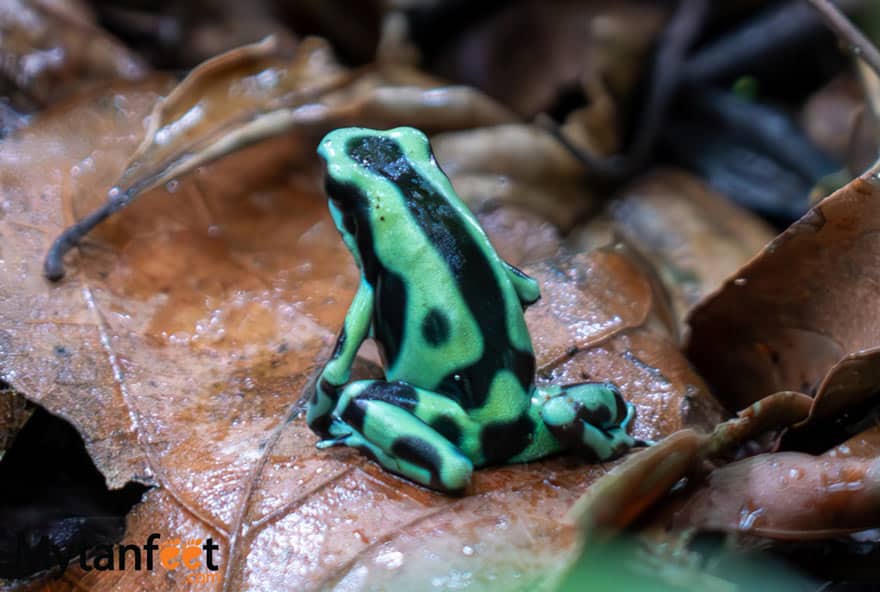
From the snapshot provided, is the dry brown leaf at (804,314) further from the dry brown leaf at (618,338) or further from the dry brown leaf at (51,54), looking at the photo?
the dry brown leaf at (51,54)

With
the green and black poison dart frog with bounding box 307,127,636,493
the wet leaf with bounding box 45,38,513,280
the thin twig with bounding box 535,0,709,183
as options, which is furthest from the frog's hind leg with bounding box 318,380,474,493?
the thin twig with bounding box 535,0,709,183

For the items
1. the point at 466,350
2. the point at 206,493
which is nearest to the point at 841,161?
the point at 466,350

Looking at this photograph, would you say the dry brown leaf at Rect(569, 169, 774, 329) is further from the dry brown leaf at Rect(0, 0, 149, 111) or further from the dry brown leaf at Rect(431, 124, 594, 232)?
the dry brown leaf at Rect(0, 0, 149, 111)

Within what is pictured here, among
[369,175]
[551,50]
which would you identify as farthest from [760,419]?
[551,50]

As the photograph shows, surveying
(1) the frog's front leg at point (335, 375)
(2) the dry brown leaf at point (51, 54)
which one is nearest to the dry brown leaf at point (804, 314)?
(1) the frog's front leg at point (335, 375)

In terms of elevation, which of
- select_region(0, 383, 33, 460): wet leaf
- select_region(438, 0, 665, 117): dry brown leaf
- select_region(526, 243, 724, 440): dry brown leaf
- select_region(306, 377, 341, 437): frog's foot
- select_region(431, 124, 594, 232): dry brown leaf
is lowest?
select_region(0, 383, 33, 460): wet leaf

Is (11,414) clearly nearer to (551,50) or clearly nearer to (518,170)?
(518,170)
